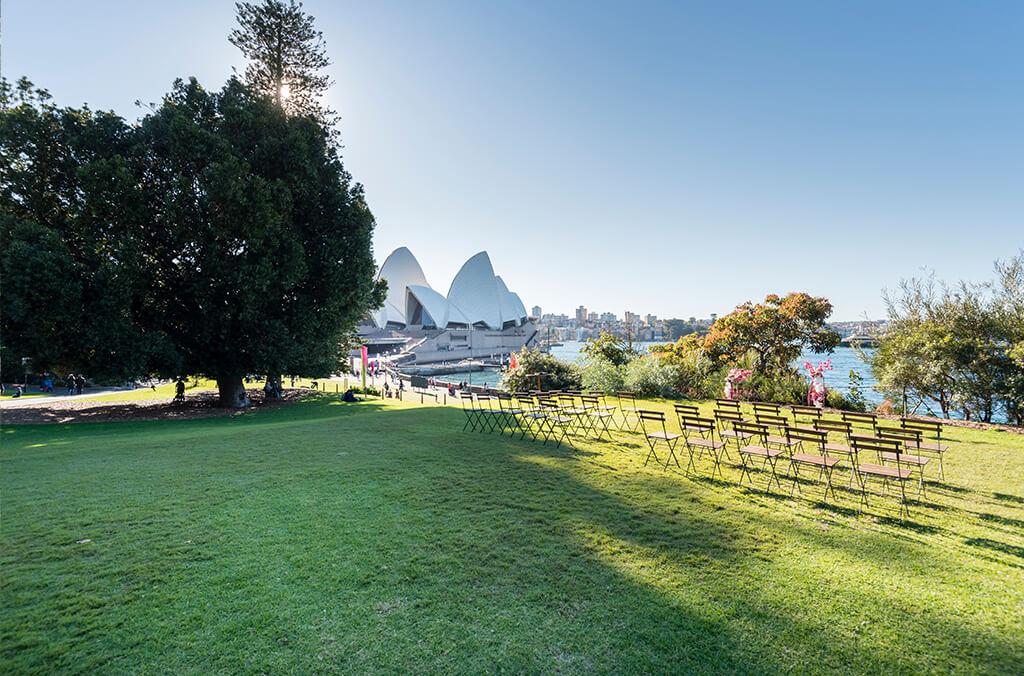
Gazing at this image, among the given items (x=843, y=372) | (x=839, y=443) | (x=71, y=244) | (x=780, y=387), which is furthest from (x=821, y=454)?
(x=843, y=372)

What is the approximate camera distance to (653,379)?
1777cm

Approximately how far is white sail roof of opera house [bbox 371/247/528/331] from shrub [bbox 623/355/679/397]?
58.2 meters

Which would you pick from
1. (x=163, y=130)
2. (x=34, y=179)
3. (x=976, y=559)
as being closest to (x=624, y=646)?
(x=976, y=559)

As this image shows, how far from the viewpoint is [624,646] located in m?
2.87

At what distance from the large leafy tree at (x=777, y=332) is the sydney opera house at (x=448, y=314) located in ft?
182

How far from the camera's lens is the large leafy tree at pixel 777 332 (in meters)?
17.6

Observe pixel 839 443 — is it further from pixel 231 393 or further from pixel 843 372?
pixel 843 372

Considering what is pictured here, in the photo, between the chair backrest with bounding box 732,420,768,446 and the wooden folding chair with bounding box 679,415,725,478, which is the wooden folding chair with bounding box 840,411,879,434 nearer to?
the chair backrest with bounding box 732,420,768,446

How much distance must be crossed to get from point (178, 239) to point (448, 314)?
62076 millimetres

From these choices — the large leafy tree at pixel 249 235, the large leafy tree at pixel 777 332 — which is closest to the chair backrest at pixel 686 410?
the large leafy tree at pixel 777 332

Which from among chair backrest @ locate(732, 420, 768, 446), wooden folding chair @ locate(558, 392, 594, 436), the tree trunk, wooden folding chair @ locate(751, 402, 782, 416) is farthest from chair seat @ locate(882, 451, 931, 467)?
the tree trunk

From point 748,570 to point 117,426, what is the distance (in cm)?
1645

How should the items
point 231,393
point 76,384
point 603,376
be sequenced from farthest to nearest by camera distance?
point 76,384 < point 603,376 < point 231,393

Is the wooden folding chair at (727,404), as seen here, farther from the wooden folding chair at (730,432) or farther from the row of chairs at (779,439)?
the wooden folding chair at (730,432)
